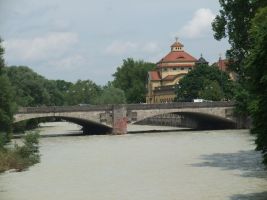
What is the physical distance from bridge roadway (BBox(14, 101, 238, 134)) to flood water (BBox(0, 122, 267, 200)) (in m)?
15.8

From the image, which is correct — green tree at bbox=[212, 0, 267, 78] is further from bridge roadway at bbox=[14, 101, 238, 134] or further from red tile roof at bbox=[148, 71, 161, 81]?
red tile roof at bbox=[148, 71, 161, 81]

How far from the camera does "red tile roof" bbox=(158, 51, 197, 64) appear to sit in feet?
379

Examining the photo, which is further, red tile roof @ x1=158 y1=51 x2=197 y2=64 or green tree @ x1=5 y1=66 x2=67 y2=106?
red tile roof @ x1=158 y1=51 x2=197 y2=64

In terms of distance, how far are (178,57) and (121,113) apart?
54087 mm

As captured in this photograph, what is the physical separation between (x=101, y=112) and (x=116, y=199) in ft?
133

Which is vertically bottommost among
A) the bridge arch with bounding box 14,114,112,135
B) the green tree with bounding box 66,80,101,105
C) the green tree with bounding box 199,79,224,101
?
the bridge arch with bounding box 14,114,112,135

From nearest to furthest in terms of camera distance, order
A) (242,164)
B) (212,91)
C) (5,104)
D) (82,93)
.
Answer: (242,164) → (5,104) → (212,91) → (82,93)

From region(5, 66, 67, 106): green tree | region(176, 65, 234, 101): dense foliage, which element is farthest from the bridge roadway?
region(5, 66, 67, 106): green tree

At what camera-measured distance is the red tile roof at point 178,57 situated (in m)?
A: 116

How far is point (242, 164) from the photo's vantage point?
32312 mm

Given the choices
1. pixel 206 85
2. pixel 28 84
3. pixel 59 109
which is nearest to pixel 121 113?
pixel 59 109

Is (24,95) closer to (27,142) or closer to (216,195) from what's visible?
(27,142)

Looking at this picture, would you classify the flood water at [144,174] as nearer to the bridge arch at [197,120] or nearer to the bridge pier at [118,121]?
the bridge pier at [118,121]

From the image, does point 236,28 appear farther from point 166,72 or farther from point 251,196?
point 166,72
